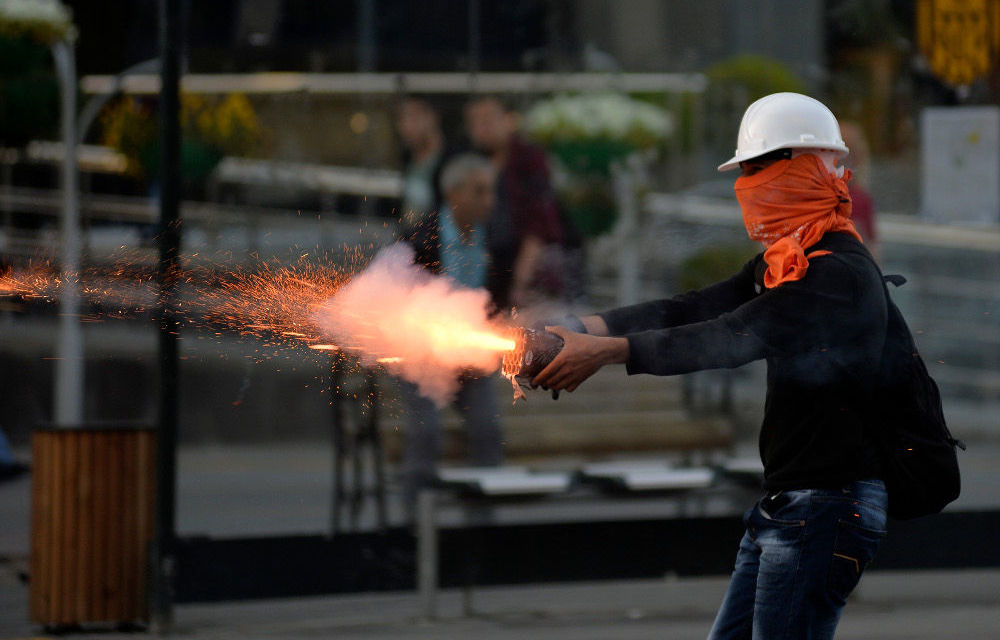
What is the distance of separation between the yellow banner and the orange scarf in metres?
5.26

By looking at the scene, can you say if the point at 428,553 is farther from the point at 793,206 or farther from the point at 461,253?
the point at 793,206

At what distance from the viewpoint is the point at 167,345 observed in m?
6.19

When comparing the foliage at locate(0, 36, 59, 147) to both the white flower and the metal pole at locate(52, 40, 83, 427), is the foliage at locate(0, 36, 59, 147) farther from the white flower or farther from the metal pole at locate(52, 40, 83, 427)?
the white flower

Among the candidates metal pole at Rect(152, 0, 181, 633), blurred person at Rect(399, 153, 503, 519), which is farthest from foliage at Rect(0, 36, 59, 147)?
blurred person at Rect(399, 153, 503, 519)

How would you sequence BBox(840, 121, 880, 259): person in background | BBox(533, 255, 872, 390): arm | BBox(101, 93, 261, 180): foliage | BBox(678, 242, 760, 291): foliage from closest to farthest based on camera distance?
BBox(533, 255, 872, 390): arm < BBox(101, 93, 261, 180): foliage < BBox(840, 121, 880, 259): person in background < BBox(678, 242, 760, 291): foliage

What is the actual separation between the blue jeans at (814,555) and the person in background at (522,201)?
4494mm

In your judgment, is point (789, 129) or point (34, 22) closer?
point (789, 129)

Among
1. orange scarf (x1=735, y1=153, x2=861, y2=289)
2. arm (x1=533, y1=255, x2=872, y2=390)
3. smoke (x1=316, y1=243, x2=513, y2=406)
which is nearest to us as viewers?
arm (x1=533, y1=255, x2=872, y2=390)

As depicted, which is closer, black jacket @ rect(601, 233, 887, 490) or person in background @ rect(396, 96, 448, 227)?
black jacket @ rect(601, 233, 887, 490)

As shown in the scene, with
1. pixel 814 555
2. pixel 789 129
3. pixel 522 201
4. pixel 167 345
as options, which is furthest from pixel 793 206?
pixel 522 201

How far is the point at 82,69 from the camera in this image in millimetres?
7773

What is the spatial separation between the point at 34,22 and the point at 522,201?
9.07 feet

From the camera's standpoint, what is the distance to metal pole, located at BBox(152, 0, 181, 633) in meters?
6.04

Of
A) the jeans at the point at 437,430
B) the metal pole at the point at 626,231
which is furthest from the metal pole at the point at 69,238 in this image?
the metal pole at the point at 626,231
